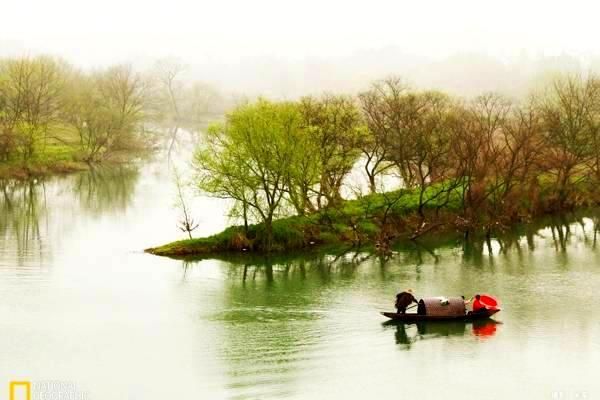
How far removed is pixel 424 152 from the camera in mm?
65375

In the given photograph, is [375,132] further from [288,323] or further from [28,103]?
[28,103]

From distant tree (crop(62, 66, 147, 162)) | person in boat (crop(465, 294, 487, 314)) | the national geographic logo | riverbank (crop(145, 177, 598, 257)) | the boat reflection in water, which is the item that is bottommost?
the national geographic logo

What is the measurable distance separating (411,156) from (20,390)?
4440cm

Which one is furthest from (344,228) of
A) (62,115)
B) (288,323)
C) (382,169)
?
(62,115)

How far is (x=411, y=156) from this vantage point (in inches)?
2591

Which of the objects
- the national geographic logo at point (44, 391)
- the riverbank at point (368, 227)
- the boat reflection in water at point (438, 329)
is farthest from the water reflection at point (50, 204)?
the boat reflection in water at point (438, 329)

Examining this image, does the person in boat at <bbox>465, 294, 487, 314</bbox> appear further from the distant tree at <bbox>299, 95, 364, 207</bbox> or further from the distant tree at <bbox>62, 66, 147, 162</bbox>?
the distant tree at <bbox>62, 66, 147, 162</bbox>

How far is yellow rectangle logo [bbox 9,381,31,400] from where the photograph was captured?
2680 centimetres

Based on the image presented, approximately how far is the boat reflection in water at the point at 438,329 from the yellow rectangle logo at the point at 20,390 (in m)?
14.9

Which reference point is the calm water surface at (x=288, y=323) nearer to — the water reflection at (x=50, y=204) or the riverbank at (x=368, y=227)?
the water reflection at (x=50, y=204)

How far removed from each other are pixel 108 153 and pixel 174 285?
72.1 meters

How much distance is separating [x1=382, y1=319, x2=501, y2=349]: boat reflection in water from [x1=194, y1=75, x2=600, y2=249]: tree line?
19054mm

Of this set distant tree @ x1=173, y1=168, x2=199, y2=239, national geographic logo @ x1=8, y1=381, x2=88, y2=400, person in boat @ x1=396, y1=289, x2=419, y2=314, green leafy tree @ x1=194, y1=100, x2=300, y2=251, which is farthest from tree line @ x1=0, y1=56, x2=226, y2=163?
national geographic logo @ x1=8, y1=381, x2=88, y2=400

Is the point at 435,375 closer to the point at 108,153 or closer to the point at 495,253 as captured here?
the point at 495,253
